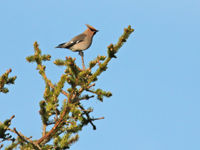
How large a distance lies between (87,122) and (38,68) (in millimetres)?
1401

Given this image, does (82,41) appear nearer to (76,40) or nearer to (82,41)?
(82,41)

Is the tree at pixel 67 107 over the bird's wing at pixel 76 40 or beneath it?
beneath

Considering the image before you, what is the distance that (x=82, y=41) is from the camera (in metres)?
9.03

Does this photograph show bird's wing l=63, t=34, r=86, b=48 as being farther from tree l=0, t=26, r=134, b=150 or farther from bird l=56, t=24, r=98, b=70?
tree l=0, t=26, r=134, b=150

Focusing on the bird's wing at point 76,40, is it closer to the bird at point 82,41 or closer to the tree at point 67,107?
the bird at point 82,41

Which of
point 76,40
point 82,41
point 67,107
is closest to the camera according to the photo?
point 67,107

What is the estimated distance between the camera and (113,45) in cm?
576

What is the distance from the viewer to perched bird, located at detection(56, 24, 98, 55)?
9016mm

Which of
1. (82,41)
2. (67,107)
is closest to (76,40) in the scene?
(82,41)

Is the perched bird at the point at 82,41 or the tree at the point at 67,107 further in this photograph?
the perched bird at the point at 82,41

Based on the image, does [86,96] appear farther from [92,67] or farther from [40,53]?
[40,53]

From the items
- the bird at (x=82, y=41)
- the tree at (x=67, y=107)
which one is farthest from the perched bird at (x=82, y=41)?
the tree at (x=67, y=107)

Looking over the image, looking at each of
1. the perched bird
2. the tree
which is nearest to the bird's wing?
the perched bird

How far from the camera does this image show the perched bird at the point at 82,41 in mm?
9016
